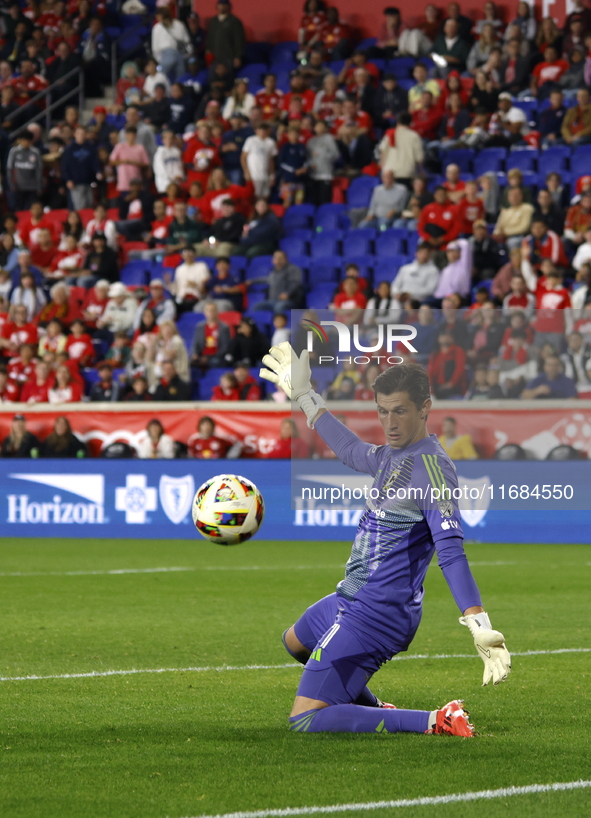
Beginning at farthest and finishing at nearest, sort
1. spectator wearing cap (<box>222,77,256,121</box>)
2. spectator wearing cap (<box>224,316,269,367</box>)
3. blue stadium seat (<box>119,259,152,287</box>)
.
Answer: spectator wearing cap (<box>222,77,256,121</box>) → blue stadium seat (<box>119,259,152,287</box>) → spectator wearing cap (<box>224,316,269,367</box>)

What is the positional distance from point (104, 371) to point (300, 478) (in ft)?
15.0

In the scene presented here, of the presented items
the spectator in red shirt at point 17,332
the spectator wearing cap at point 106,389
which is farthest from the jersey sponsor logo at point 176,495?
the spectator in red shirt at point 17,332

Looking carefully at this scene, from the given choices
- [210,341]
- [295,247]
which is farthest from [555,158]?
[210,341]

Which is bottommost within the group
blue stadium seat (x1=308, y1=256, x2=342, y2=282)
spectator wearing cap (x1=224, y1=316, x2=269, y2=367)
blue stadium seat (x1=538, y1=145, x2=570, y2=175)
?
spectator wearing cap (x1=224, y1=316, x2=269, y2=367)

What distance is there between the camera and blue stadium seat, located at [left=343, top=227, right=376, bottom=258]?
2152 cm

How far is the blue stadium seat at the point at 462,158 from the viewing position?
21672 millimetres

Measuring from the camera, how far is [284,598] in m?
11.2

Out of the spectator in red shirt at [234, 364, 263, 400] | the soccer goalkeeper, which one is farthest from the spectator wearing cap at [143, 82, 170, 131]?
the soccer goalkeeper

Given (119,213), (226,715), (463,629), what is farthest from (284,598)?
(119,213)

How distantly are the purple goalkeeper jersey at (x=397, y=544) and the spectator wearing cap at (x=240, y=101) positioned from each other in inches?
730

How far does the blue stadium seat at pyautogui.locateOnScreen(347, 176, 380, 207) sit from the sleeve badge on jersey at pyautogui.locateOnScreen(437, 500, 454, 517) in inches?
680

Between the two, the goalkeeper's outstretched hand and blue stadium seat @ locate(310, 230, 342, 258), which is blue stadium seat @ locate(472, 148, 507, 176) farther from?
the goalkeeper's outstretched hand

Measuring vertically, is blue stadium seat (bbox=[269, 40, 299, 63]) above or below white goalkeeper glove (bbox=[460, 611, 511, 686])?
above

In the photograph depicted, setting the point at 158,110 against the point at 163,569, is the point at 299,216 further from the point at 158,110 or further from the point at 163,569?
the point at 163,569
